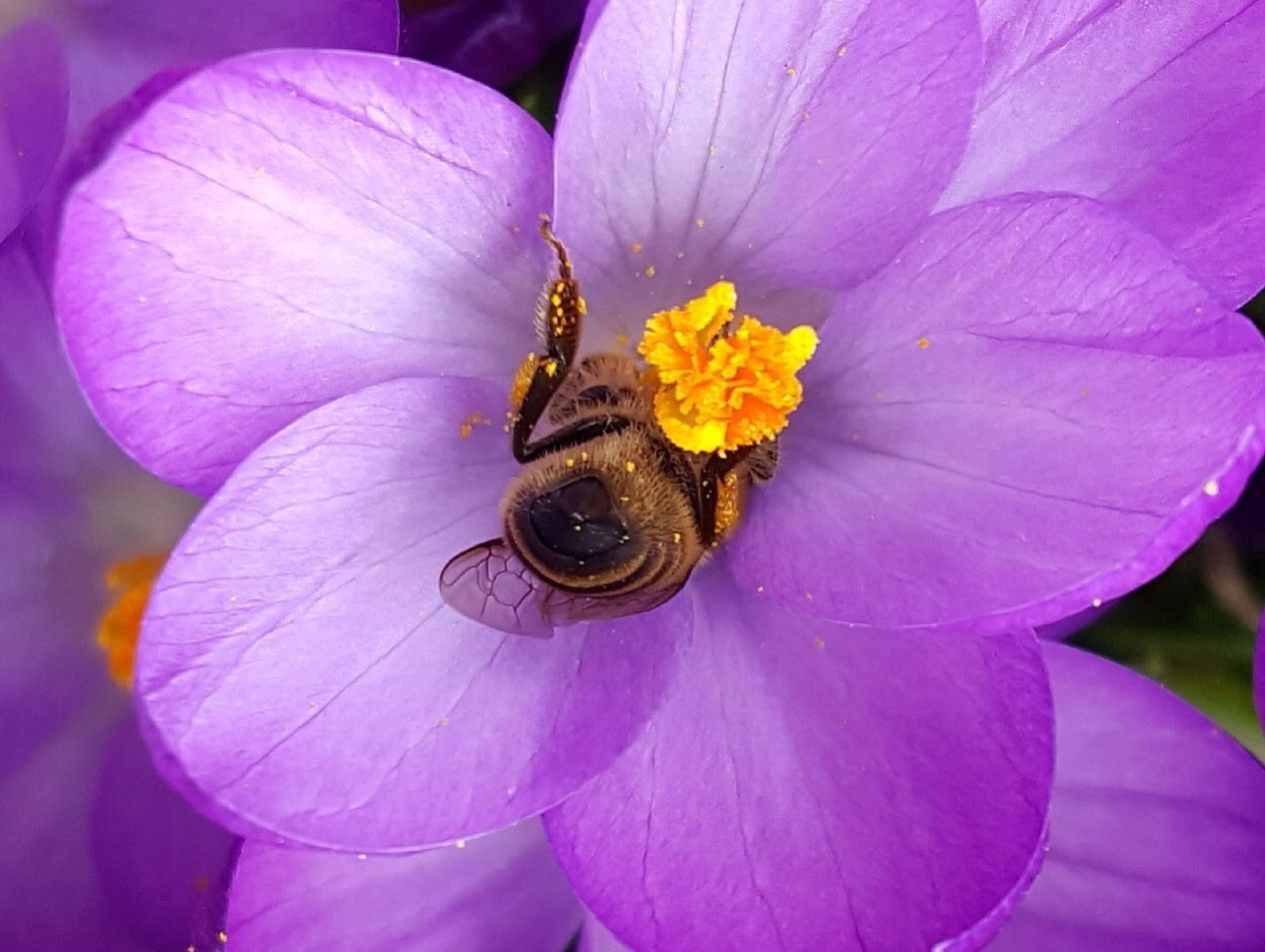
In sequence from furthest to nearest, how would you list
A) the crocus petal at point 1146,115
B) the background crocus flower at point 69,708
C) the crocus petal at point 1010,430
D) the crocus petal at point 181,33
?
the background crocus flower at point 69,708
the crocus petal at point 181,33
the crocus petal at point 1146,115
the crocus petal at point 1010,430

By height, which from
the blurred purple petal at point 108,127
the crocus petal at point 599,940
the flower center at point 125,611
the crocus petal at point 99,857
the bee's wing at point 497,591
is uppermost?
the blurred purple petal at point 108,127

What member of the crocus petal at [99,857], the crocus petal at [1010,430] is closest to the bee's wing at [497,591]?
the crocus petal at [1010,430]

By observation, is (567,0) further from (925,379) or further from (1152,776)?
(1152,776)

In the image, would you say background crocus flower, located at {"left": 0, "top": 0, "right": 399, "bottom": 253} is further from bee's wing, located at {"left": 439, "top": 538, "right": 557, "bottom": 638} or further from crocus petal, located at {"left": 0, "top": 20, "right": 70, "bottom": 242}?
bee's wing, located at {"left": 439, "top": 538, "right": 557, "bottom": 638}

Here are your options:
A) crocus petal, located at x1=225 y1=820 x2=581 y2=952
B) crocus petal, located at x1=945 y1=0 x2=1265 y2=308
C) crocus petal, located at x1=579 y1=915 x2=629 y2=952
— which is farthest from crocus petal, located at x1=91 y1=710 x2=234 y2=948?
crocus petal, located at x1=945 y1=0 x2=1265 y2=308

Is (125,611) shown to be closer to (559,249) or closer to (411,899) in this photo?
(411,899)

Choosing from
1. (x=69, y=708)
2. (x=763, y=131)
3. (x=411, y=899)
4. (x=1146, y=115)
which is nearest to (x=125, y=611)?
(x=69, y=708)

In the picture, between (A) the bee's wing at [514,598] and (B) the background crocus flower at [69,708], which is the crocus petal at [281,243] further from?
(B) the background crocus flower at [69,708]
